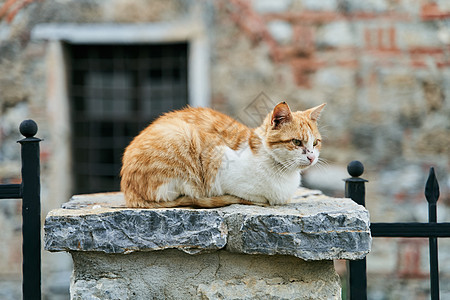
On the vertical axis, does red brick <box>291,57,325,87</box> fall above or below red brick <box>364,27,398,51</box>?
below

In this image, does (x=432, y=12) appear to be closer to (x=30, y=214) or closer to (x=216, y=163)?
(x=216, y=163)

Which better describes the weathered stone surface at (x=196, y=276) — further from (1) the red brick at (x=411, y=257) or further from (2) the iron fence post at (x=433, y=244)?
(1) the red brick at (x=411, y=257)

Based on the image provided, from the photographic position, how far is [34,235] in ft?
6.66

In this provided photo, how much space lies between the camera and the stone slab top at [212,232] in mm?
1814

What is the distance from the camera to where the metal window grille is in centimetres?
507

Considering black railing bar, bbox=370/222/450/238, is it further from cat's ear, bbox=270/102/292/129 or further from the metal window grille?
the metal window grille

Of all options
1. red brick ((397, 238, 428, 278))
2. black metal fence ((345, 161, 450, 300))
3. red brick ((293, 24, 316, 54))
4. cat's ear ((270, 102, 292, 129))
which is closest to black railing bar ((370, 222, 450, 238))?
black metal fence ((345, 161, 450, 300))

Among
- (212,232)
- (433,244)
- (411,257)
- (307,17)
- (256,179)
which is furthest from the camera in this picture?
(307,17)

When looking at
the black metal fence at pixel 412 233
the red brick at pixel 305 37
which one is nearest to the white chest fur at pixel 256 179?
the black metal fence at pixel 412 233

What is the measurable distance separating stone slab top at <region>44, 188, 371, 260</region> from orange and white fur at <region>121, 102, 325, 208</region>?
10.8 inches

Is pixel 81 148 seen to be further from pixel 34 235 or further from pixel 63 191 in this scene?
pixel 34 235

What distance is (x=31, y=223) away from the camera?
2.03 m

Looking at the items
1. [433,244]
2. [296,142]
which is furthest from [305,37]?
[433,244]

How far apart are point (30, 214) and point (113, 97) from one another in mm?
3236
